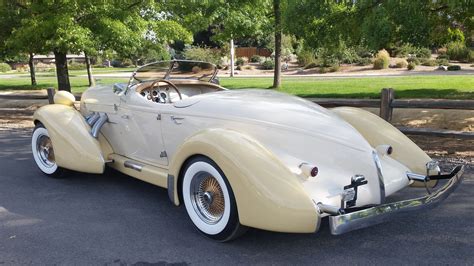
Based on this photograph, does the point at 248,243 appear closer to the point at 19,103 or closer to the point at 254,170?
the point at 254,170

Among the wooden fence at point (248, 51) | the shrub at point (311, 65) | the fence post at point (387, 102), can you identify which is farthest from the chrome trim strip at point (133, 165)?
→ the wooden fence at point (248, 51)

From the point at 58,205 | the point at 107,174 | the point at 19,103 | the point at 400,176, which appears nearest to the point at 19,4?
the point at 19,103

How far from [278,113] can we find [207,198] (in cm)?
97

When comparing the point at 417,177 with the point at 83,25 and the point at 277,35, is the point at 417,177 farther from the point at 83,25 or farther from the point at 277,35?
the point at 277,35

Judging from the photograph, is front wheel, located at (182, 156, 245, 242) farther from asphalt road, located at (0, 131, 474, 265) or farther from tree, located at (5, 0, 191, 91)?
tree, located at (5, 0, 191, 91)

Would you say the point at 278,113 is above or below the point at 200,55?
below

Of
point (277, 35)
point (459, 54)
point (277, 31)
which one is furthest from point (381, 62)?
point (277, 31)

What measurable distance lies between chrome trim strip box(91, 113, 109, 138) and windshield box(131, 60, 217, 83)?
59 centimetres

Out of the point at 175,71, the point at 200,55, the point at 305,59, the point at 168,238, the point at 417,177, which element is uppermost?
the point at 175,71

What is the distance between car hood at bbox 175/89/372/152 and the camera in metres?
3.76

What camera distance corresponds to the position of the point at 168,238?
3828 mm

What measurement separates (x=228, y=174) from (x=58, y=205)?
7.70ft

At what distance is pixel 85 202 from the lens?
485 centimetres

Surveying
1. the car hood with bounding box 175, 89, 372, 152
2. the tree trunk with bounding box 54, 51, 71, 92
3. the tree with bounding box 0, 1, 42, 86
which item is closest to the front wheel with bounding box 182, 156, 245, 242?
the car hood with bounding box 175, 89, 372, 152
